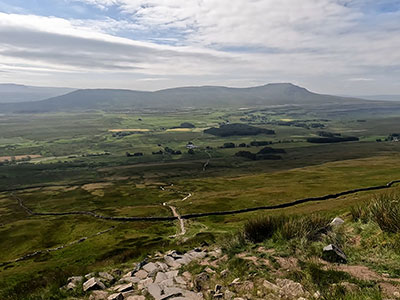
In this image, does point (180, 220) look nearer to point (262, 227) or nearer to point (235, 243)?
point (262, 227)

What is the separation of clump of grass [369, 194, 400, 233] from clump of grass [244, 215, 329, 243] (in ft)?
12.1

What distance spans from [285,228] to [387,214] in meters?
6.65

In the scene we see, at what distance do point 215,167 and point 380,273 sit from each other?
17779 cm

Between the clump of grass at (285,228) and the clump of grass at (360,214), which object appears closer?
the clump of grass at (285,228)

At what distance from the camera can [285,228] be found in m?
20.4

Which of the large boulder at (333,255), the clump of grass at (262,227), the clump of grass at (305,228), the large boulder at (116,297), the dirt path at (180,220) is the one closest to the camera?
the large boulder at (116,297)

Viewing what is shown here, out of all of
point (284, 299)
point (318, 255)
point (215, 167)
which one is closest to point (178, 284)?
point (284, 299)

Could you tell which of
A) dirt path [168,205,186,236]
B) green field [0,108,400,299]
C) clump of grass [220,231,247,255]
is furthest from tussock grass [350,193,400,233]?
dirt path [168,205,186,236]

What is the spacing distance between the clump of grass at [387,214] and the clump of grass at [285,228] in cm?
369

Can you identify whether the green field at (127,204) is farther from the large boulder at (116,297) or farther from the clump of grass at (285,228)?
the clump of grass at (285,228)

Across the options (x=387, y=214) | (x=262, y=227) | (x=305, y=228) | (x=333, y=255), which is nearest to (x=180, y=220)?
(x=262, y=227)

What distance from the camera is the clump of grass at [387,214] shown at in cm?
1675

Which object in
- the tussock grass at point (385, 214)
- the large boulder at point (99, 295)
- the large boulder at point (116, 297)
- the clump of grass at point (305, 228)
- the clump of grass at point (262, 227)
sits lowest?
the large boulder at point (99, 295)

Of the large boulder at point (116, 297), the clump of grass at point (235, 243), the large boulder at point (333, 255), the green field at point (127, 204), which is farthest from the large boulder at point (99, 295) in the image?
the large boulder at point (333, 255)
